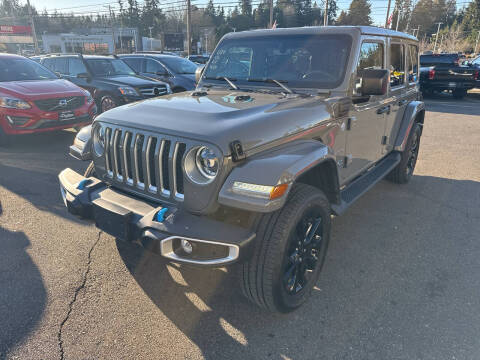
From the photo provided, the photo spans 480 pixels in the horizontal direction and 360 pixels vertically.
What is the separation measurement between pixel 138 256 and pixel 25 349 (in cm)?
116

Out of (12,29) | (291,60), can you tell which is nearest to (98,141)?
(291,60)

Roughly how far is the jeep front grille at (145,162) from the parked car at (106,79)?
20.0 ft

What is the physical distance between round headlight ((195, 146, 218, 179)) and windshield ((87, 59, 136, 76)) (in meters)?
8.12

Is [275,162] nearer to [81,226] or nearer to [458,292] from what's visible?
[458,292]

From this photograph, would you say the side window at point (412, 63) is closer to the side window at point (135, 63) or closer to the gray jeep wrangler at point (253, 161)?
the gray jeep wrangler at point (253, 161)

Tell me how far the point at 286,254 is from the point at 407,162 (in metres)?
3.54

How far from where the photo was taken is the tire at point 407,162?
4.91m

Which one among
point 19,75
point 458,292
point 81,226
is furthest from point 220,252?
point 19,75

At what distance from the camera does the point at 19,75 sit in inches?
279

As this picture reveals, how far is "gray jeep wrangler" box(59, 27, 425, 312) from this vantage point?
2096 millimetres

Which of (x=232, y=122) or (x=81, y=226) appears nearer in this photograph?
(x=232, y=122)

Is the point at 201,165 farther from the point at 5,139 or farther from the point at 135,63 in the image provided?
the point at 135,63

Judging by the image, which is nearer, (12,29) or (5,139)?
(5,139)

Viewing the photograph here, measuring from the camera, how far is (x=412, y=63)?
486 centimetres
